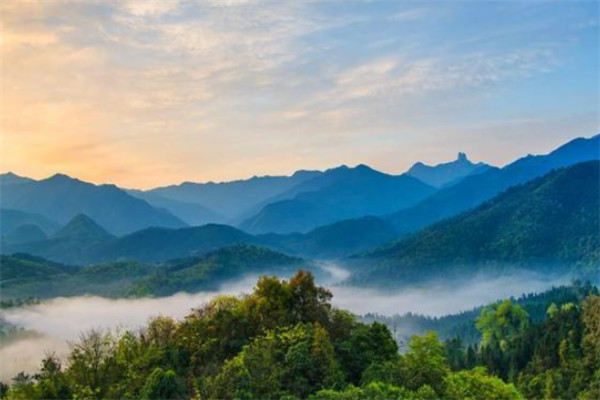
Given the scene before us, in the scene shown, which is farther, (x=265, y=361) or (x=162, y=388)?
(x=265, y=361)

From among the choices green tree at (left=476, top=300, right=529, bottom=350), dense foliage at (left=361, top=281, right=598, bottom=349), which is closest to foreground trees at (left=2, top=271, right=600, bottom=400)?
green tree at (left=476, top=300, right=529, bottom=350)

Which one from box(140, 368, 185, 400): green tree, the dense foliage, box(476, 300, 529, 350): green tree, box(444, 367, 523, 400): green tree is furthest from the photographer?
the dense foliage

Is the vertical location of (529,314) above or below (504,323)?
below

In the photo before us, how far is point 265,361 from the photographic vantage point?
31188mm

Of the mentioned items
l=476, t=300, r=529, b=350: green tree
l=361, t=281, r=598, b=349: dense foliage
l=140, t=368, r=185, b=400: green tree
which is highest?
l=140, t=368, r=185, b=400: green tree

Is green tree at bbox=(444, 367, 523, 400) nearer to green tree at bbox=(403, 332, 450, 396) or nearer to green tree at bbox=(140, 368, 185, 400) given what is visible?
green tree at bbox=(403, 332, 450, 396)

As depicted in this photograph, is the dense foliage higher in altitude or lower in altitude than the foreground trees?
lower

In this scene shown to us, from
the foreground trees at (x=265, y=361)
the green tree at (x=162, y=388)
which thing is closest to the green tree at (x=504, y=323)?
the foreground trees at (x=265, y=361)

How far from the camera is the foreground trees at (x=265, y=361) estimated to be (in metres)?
28.8

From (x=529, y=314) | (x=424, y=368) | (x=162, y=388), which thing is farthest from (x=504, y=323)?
(x=162, y=388)

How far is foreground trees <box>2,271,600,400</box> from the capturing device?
1135 inches

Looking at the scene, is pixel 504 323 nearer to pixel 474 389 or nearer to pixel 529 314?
pixel 529 314

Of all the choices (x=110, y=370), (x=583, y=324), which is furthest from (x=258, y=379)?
(x=583, y=324)

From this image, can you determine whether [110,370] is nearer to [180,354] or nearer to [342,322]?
[180,354]
